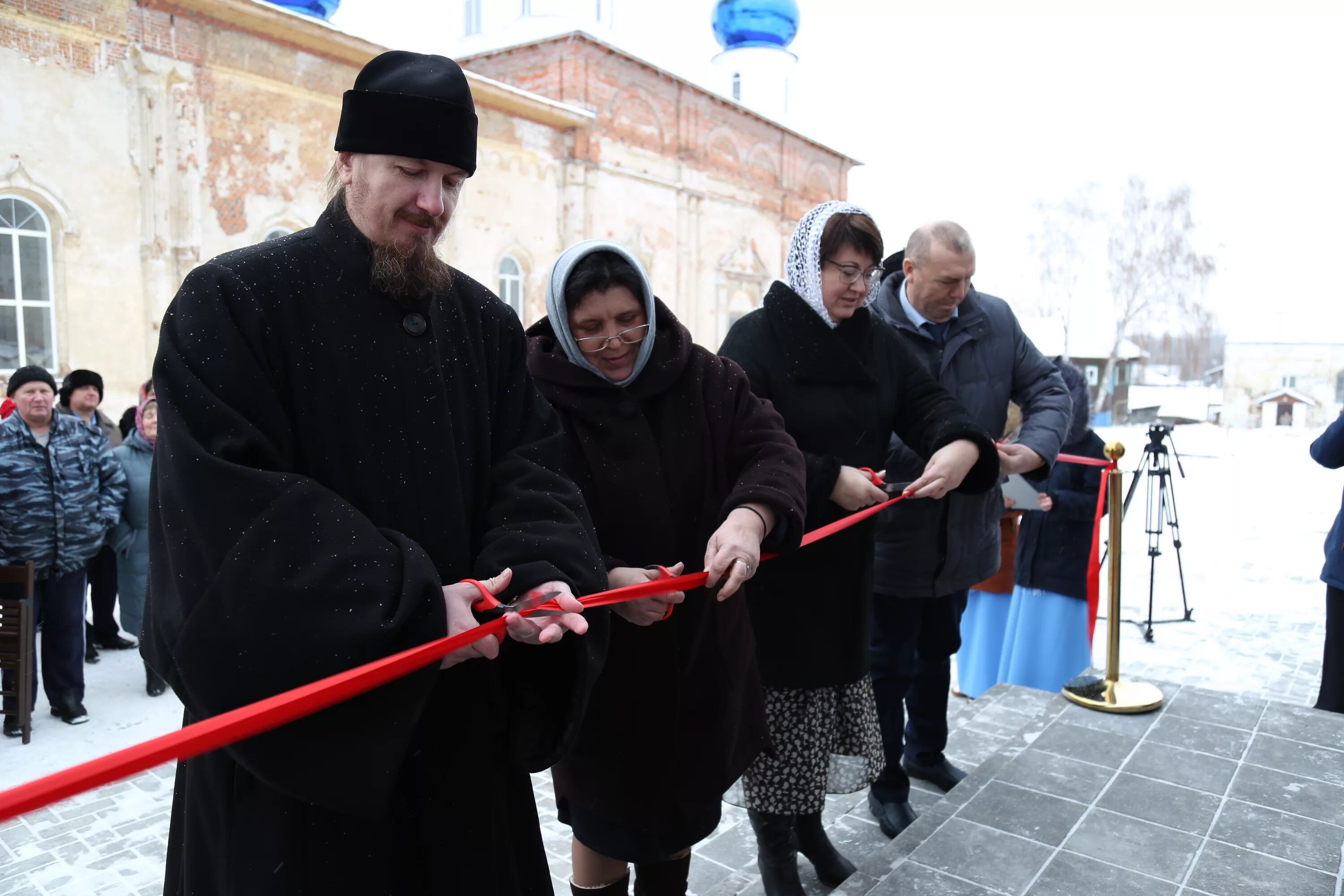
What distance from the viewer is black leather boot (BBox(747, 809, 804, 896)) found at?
2.89 m

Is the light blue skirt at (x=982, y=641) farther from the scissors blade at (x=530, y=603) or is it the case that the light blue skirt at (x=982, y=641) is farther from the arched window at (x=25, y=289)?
the arched window at (x=25, y=289)

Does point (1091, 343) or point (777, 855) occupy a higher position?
point (1091, 343)

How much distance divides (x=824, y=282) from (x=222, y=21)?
11155 mm

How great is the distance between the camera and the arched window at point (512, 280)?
599 inches

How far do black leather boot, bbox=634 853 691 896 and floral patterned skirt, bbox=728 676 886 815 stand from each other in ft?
1.49

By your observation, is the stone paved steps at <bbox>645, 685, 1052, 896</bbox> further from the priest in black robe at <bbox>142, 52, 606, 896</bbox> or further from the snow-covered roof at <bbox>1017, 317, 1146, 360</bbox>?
the snow-covered roof at <bbox>1017, 317, 1146, 360</bbox>

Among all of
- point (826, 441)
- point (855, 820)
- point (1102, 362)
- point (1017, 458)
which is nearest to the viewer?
point (826, 441)

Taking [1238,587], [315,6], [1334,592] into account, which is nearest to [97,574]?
[1334,592]

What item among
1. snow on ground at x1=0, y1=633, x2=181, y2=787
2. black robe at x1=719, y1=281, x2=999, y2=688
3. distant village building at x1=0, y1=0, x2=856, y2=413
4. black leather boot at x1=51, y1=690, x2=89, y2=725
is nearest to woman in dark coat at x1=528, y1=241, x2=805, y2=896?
black robe at x1=719, y1=281, x2=999, y2=688

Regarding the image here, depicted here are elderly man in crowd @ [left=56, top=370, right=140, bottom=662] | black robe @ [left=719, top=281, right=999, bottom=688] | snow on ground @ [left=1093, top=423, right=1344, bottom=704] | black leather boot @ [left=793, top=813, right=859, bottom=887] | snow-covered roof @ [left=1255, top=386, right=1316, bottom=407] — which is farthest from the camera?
snow-covered roof @ [left=1255, top=386, right=1316, bottom=407]

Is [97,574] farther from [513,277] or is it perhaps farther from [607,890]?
[513,277]

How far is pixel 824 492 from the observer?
280 centimetres

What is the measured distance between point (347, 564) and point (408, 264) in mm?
591

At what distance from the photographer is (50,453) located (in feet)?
18.1
